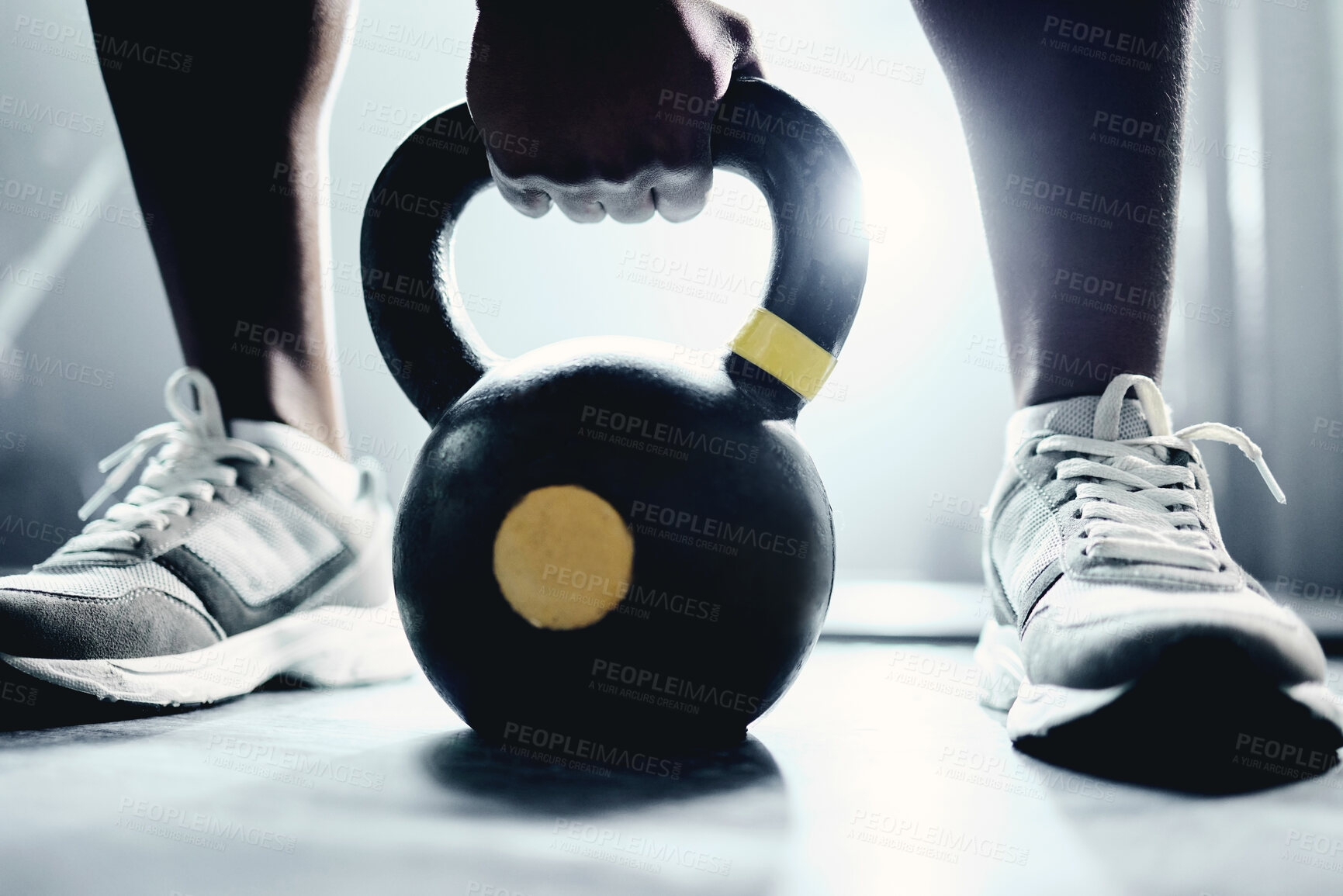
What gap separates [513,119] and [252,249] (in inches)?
22.6

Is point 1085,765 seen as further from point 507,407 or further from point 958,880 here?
point 507,407

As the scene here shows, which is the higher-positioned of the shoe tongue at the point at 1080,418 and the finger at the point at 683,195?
the finger at the point at 683,195

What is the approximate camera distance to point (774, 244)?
2.45 ft

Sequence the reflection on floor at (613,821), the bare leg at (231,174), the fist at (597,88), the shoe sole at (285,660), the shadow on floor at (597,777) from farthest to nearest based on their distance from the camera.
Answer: the bare leg at (231,174)
the shoe sole at (285,660)
the fist at (597,88)
the shadow on floor at (597,777)
the reflection on floor at (613,821)

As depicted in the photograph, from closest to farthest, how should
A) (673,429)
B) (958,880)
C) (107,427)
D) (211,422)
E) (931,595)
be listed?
(958,880) → (673,429) → (211,422) → (931,595) → (107,427)

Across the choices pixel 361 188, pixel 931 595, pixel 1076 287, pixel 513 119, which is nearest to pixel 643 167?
pixel 513 119

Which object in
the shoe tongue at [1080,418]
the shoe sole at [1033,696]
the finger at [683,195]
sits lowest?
the shoe sole at [1033,696]

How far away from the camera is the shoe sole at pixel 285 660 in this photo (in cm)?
80

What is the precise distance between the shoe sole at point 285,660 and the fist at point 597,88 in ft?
1.79

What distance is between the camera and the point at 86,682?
789 millimetres

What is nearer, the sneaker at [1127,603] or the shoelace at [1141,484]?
the sneaker at [1127,603]

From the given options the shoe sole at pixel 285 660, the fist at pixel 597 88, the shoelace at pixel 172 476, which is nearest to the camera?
the fist at pixel 597 88

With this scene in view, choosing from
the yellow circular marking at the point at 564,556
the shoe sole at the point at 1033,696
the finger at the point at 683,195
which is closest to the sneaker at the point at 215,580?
the yellow circular marking at the point at 564,556

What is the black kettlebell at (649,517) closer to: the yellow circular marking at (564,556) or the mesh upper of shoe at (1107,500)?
the yellow circular marking at (564,556)
